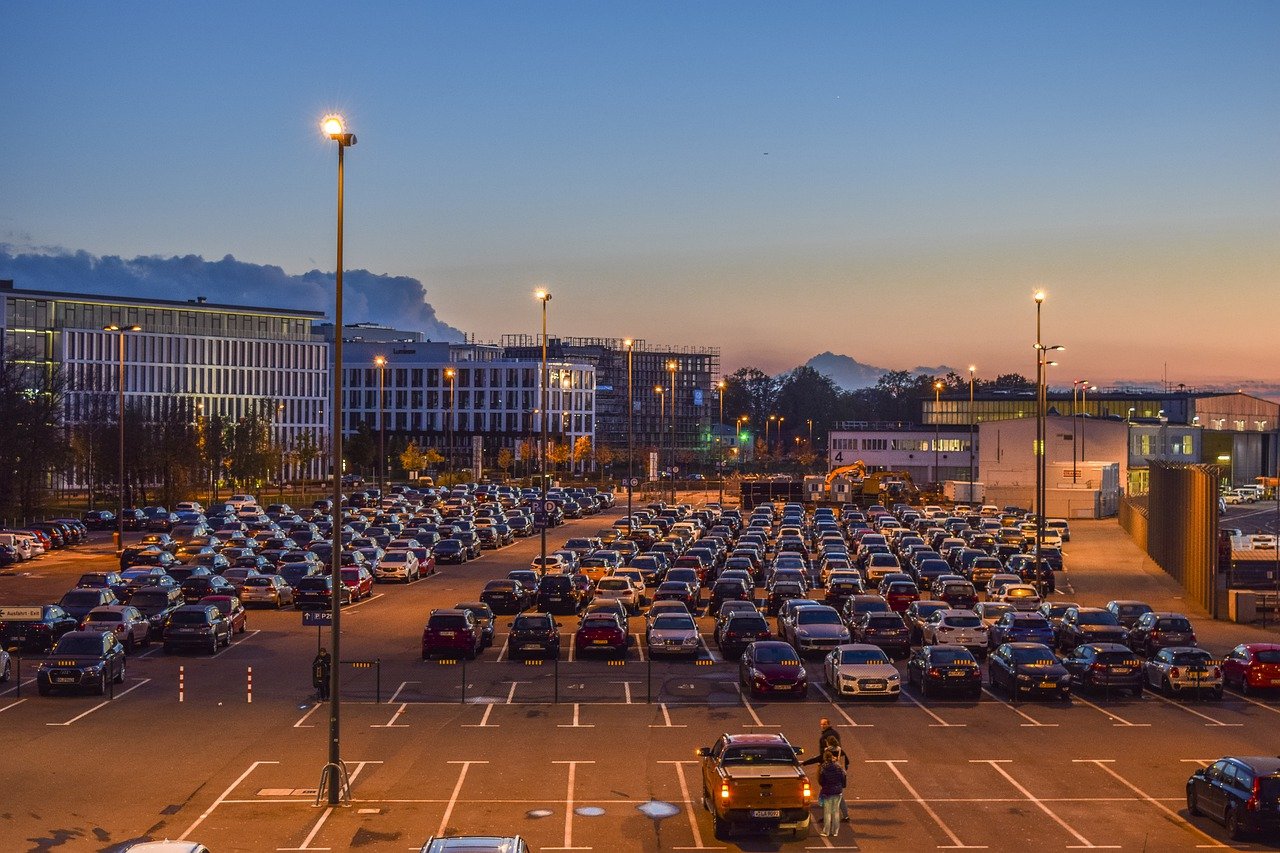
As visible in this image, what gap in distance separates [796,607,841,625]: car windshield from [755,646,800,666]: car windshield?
6.41 meters

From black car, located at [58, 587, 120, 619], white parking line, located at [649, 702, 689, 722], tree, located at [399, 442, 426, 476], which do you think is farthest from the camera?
tree, located at [399, 442, 426, 476]

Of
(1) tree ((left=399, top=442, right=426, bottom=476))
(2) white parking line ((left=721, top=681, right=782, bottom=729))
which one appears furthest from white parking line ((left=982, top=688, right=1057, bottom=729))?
Answer: (1) tree ((left=399, top=442, right=426, bottom=476))

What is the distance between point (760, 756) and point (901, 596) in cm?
2942

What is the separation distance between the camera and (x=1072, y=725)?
99.6 ft

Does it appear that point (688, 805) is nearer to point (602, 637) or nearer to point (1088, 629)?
point (602, 637)

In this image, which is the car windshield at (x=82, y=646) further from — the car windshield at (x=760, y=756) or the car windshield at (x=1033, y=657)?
the car windshield at (x=1033, y=657)

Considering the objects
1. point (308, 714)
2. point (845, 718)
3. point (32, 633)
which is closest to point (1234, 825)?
point (845, 718)

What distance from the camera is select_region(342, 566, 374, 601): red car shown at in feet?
177

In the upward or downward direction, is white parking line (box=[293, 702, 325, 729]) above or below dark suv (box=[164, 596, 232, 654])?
below

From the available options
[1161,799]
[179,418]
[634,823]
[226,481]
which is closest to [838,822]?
[634,823]

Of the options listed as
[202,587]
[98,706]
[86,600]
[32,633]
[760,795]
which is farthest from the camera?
[202,587]

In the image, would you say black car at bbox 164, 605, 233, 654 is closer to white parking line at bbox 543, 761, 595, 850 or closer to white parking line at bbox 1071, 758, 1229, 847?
white parking line at bbox 543, 761, 595, 850

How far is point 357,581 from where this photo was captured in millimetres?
54500

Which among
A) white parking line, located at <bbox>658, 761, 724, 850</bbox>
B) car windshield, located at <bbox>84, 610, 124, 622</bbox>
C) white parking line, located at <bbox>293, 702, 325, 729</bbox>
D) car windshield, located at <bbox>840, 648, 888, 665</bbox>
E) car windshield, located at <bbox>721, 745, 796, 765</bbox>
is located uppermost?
car windshield, located at <bbox>721, 745, 796, 765</bbox>
